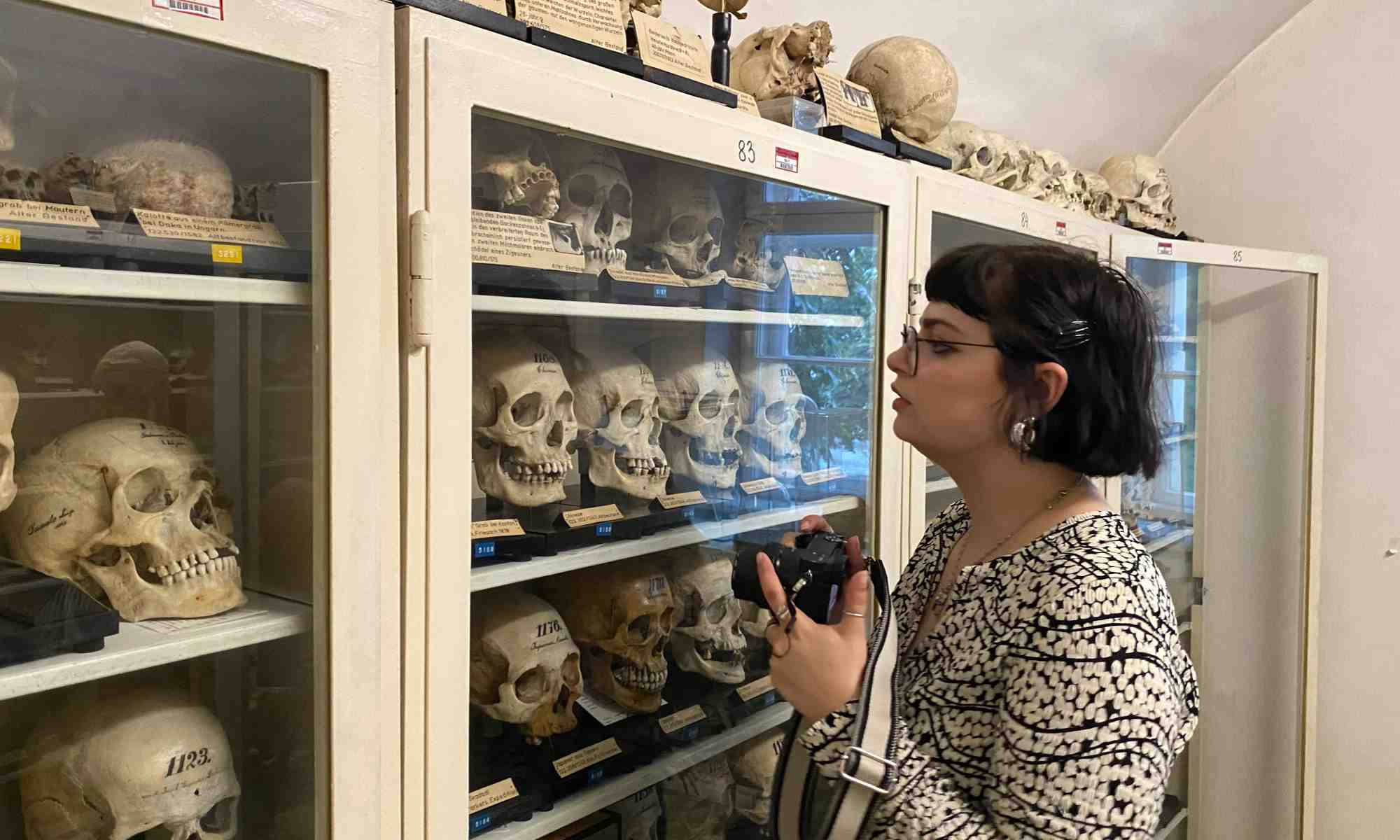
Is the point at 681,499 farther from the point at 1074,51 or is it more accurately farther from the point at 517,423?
the point at 1074,51

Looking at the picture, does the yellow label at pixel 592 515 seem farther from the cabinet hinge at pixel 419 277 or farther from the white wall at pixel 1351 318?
the white wall at pixel 1351 318

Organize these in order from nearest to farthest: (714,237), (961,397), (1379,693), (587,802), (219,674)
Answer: (219,674), (961,397), (587,802), (714,237), (1379,693)

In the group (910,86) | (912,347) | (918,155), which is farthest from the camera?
(910,86)

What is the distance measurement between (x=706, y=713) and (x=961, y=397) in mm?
803

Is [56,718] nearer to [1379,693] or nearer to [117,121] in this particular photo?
[117,121]

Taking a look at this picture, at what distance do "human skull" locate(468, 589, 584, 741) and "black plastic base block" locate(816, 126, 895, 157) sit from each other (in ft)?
3.04

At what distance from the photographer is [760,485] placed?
6.37 ft

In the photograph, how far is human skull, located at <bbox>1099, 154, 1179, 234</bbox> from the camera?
3.30 meters

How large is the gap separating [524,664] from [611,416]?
407mm

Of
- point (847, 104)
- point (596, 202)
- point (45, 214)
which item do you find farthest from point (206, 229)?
point (847, 104)

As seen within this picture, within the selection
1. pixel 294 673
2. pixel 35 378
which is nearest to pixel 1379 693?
pixel 294 673

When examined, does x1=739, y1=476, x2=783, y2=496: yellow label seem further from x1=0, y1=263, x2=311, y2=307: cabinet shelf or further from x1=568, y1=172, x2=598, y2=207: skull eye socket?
x1=0, y1=263, x2=311, y2=307: cabinet shelf

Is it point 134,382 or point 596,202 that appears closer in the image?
point 134,382

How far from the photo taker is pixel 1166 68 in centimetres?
368
